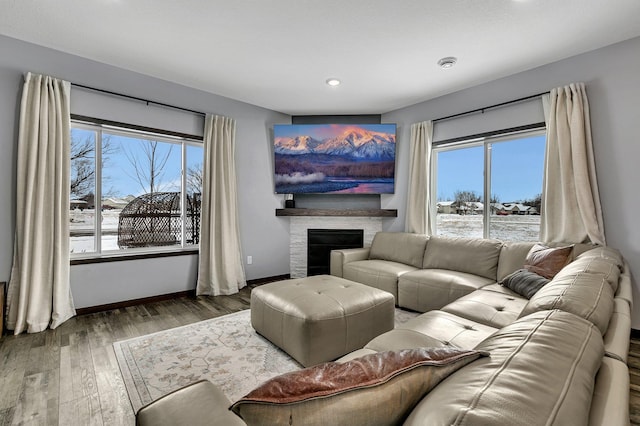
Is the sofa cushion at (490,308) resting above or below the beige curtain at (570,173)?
below

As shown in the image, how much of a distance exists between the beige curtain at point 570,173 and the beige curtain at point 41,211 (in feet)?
15.1

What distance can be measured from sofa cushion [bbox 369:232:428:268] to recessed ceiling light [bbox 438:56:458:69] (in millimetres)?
1892

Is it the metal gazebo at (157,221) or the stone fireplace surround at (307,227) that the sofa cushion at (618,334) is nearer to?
the stone fireplace surround at (307,227)

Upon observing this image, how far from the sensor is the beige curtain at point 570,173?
8.89 feet

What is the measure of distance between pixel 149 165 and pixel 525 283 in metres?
3.95

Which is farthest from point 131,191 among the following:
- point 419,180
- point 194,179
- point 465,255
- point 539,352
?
point 539,352

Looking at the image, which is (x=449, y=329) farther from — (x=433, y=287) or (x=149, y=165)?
(x=149, y=165)

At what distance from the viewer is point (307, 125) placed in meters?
4.35

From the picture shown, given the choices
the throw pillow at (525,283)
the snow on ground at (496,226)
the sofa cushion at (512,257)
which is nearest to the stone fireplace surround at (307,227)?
the snow on ground at (496,226)

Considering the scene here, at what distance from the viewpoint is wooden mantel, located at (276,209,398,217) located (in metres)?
4.34

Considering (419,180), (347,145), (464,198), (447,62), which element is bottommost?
(464,198)

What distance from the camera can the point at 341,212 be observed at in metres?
4.39

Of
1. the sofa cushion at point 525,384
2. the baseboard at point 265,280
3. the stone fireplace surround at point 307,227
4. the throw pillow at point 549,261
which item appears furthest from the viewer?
the stone fireplace surround at point 307,227

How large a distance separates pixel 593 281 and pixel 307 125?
373cm
